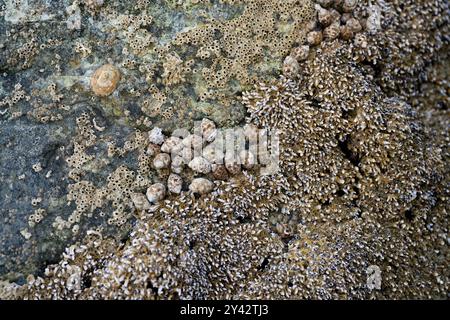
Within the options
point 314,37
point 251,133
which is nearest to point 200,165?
point 251,133

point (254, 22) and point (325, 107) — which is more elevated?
point (254, 22)

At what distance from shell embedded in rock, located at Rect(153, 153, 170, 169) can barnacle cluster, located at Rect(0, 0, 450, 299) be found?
0.01m

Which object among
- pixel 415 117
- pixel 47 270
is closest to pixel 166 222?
pixel 47 270

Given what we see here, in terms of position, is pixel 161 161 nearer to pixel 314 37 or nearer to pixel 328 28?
pixel 314 37

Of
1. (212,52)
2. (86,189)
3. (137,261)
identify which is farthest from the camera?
(212,52)

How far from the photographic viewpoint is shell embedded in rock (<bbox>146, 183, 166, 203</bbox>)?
454cm

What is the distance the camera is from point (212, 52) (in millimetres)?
4980

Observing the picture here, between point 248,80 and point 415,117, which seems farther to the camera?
point 415,117

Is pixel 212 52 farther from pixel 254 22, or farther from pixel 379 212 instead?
pixel 379 212

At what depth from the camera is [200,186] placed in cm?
459

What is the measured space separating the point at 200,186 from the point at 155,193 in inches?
15.8

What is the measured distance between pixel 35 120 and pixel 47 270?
1.38 metres

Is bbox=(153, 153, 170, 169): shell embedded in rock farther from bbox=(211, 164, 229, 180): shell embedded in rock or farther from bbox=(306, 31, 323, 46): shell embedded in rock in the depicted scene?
bbox=(306, 31, 323, 46): shell embedded in rock

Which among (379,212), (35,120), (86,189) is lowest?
(379,212)
